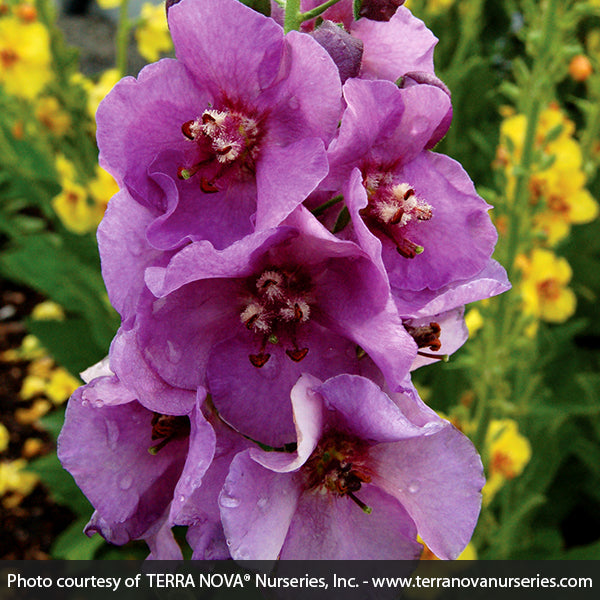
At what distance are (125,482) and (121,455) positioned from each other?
0.02m

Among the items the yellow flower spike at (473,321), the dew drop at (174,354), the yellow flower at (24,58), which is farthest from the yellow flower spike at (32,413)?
the dew drop at (174,354)

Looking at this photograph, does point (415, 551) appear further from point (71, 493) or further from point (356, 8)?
point (71, 493)

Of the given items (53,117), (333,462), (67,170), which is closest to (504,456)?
(333,462)

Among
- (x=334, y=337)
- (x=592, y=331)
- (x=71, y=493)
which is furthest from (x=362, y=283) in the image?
(x=592, y=331)

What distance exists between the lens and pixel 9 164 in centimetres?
174

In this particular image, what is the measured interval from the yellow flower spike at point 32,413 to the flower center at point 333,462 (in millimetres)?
1988

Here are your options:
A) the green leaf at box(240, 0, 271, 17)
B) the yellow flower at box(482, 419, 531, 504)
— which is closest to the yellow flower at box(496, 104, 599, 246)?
the yellow flower at box(482, 419, 531, 504)

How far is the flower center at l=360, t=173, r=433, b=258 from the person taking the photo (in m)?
0.55

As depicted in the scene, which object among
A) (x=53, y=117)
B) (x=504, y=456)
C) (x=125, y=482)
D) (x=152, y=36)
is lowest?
(x=504, y=456)

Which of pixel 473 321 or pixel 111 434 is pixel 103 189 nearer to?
pixel 473 321

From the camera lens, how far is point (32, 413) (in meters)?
2.38

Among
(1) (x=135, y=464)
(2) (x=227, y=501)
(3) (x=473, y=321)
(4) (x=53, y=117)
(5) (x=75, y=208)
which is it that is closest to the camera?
(2) (x=227, y=501)

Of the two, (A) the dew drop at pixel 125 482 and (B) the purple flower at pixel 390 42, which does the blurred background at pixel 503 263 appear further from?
(A) the dew drop at pixel 125 482

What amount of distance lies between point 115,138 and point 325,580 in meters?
0.40
